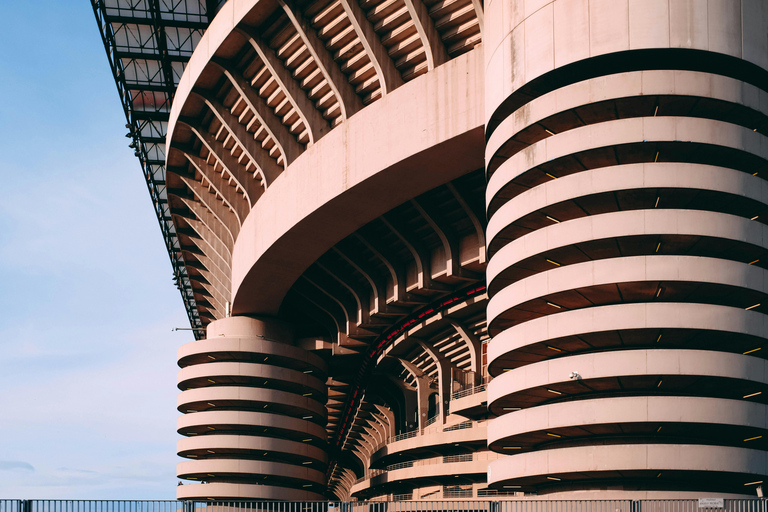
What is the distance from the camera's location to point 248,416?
6116 cm

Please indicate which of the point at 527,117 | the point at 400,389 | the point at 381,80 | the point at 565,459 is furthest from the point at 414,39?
the point at 400,389

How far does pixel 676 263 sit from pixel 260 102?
3006 cm

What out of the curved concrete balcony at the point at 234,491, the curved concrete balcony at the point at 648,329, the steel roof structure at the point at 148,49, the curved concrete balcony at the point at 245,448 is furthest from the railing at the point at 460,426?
the steel roof structure at the point at 148,49

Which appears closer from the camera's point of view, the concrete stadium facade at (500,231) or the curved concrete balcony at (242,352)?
the concrete stadium facade at (500,231)

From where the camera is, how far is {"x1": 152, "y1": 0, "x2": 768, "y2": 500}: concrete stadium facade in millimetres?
32188

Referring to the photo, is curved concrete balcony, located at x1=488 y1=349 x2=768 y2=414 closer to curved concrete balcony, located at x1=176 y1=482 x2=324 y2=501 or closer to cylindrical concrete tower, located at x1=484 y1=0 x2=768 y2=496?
cylindrical concrete tower, located at x1=484 y1=0 x2=768 y2=496

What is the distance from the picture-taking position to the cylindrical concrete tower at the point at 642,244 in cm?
3167

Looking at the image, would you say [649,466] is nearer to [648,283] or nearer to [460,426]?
[648,283]

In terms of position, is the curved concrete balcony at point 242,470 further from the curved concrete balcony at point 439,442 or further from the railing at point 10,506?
the railing at point 10,506

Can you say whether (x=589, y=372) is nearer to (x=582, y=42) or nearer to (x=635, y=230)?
(x=635, y=230)

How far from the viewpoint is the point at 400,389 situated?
77438 millimetres

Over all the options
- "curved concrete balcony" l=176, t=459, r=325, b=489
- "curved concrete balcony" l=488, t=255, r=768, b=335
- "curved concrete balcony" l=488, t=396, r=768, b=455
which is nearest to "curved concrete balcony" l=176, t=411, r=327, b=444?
"curved concrete balcony" l=176, t=459, r=325, b=489

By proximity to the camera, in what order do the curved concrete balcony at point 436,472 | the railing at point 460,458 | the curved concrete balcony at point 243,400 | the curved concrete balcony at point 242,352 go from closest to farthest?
the curved concrete balcony at point 436,472
the railing at point 460,458
the curved concrete balcony at point 243,400
the curved concrete balcony at point 242,352

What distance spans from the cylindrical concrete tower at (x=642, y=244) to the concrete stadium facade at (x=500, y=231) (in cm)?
9
